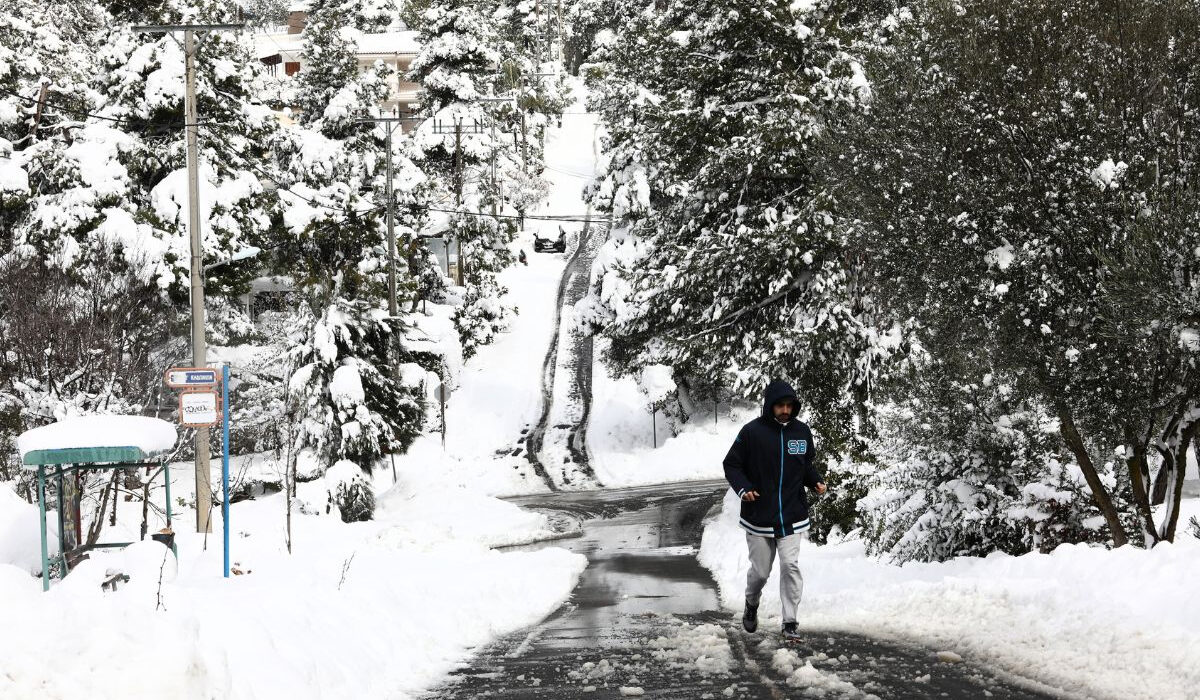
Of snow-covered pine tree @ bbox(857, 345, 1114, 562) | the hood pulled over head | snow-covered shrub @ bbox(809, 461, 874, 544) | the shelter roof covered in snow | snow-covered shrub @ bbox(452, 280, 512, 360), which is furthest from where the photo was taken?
snow-covered shrub @ bbox(452, 280, 512, 360)

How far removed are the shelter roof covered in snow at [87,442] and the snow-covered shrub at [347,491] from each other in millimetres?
17048

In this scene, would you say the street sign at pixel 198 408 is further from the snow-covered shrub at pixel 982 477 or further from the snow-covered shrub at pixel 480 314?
the snow-covered shrub at pixel 480 314

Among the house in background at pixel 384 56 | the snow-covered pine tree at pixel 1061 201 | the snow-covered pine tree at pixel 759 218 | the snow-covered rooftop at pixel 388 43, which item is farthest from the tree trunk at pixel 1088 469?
the snow-covered rooftop at pixel 388 43

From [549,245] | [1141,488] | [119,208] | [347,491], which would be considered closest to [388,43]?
[549,245]

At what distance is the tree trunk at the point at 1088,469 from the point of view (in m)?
10.8

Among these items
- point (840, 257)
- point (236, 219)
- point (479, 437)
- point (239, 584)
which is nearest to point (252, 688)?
point (239, 584)

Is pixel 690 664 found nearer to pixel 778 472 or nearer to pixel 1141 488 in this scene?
pixel 778 472

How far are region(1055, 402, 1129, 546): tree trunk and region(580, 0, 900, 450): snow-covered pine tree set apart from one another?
8467 millimetres

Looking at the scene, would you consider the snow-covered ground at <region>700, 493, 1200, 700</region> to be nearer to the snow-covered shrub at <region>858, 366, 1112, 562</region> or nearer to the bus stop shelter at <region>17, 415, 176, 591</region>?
the snow-covered shrub at <region>858, 366, 1112, 562</region>

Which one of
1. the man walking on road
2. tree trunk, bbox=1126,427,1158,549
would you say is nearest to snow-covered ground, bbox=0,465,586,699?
the man walking on road

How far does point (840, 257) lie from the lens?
23.6 meters

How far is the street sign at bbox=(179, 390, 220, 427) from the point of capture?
40.1ft

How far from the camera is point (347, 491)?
27.3 meters

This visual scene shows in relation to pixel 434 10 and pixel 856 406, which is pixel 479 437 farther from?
pixel 856 406
